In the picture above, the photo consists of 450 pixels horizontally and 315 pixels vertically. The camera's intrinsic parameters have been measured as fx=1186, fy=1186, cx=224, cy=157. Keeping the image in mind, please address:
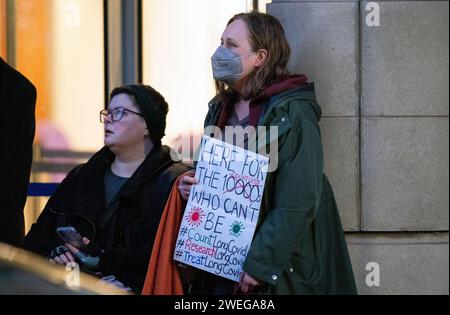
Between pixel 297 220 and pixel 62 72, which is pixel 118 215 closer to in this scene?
pixel 297 220

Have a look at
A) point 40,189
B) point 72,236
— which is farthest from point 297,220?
point 40,189

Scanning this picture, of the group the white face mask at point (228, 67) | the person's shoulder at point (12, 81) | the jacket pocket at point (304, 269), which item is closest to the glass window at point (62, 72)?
the person's shoulder at point (12, 81)

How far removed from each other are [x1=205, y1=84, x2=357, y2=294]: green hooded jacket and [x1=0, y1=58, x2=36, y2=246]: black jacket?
1.49 metres

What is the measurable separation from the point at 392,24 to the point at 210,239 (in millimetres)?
1856

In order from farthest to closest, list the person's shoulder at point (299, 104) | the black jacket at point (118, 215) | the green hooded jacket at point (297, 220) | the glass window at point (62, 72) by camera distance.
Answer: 1. the glass window at point (62, 72)
2. the black jacket at point (118, 215)
3. the person's shoulder at point (299, 104)
4. the green hooded jacket at point (297, 220)

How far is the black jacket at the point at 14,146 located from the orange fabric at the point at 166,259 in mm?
950

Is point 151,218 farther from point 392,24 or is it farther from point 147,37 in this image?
point 147,37

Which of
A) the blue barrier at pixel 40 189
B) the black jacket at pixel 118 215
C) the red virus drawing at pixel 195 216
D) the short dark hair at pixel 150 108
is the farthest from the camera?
the blue barrier at pixel 40 189

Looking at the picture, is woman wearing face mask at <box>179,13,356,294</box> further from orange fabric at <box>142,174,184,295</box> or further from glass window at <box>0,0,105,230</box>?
glass window at <box>0,0,105,230</box>

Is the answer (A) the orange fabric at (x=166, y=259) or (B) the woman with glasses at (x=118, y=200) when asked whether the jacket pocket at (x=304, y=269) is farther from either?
(B) the woman with glasses at (x=118, y=200)

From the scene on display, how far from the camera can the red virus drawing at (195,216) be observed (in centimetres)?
595

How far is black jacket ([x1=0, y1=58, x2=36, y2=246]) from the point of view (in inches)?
257
